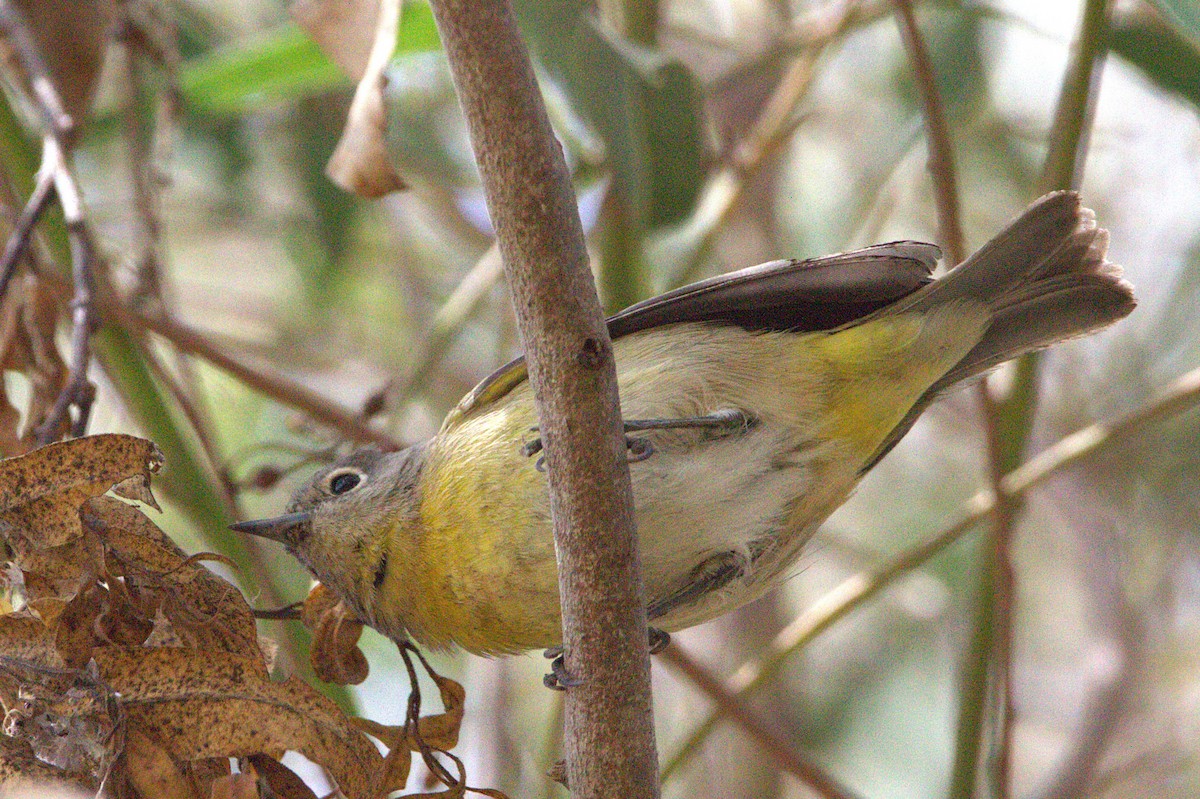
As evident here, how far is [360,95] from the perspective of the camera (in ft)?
8.29

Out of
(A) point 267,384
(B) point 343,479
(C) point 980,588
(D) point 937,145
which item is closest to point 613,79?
(D) point 937,145

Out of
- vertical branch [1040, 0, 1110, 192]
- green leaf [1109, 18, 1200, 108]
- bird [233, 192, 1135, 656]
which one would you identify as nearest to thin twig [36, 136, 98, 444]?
bird [233, 192, 1135, 656]

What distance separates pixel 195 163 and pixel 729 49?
7.58 feet

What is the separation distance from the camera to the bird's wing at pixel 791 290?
111 inches

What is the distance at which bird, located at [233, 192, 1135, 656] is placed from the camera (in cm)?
272

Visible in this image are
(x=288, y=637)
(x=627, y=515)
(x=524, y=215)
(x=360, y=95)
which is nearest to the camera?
(x=524, y=215)

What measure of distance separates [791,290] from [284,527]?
1.26 meters

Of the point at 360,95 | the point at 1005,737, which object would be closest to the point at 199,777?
the point at 360,95

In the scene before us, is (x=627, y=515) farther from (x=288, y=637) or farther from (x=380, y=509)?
(x=288, y=637)

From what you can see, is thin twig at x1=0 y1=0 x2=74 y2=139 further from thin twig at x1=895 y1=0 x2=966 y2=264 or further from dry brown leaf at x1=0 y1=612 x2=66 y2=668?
thin twig at x1=895 y1=0 x2=966 y2=264

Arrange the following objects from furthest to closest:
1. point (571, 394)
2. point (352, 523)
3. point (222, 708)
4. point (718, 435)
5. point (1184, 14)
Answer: point (352, 523) → point (718, 435) → point (1184, 14) → point (222, 708) → point (571, 394)

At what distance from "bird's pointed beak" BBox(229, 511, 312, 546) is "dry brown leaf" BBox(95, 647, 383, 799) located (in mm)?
921

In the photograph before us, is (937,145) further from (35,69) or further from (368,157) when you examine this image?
(35,69)

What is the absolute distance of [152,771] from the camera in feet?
6.20
